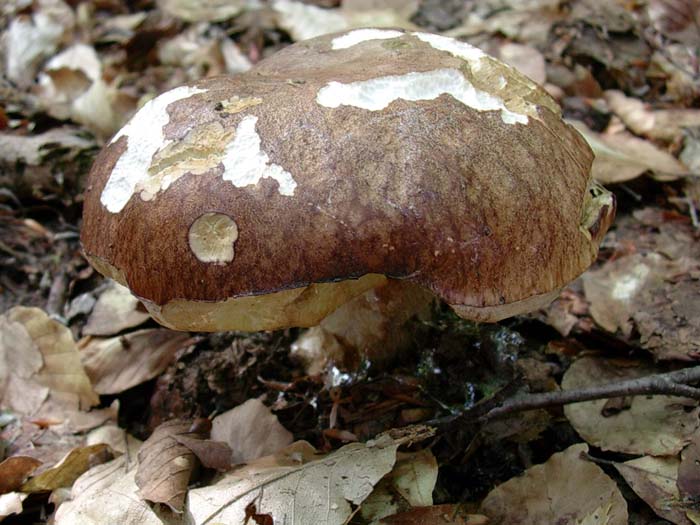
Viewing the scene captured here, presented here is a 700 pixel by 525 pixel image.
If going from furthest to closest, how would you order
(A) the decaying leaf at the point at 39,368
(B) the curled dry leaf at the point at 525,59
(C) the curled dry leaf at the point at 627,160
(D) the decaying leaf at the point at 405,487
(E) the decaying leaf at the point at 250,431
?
(B) the curled dry leaf at the point at 525,59
(C) the curled dry leaf at the point at 627,160
(A) the decaying leaf at the point at 39,368
(E) the decaying leaf at the point at 250,431
(D) the decaying leaf at the point at 405,487

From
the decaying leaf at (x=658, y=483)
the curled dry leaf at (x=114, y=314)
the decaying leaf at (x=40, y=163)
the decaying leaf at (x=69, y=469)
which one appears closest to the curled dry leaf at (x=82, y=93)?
the decaying leaf at (x=40, y=163)

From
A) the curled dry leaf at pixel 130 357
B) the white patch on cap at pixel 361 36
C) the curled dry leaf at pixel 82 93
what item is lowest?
the curled dry leaf at pixel 130 357

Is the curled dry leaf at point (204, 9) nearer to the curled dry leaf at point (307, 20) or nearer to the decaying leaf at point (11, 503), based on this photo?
the curled dry leaf at point (307, 20)

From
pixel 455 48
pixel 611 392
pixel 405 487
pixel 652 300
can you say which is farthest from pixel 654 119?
pixel 405 487

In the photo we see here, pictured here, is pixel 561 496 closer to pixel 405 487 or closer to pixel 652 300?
pixel 405 487

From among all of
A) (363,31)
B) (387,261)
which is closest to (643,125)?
(363,31)

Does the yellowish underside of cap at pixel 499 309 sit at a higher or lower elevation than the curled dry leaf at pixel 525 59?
higher

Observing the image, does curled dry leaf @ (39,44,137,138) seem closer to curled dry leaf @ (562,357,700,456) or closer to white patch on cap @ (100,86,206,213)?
white patch on cap @ (100,86,206,213)
